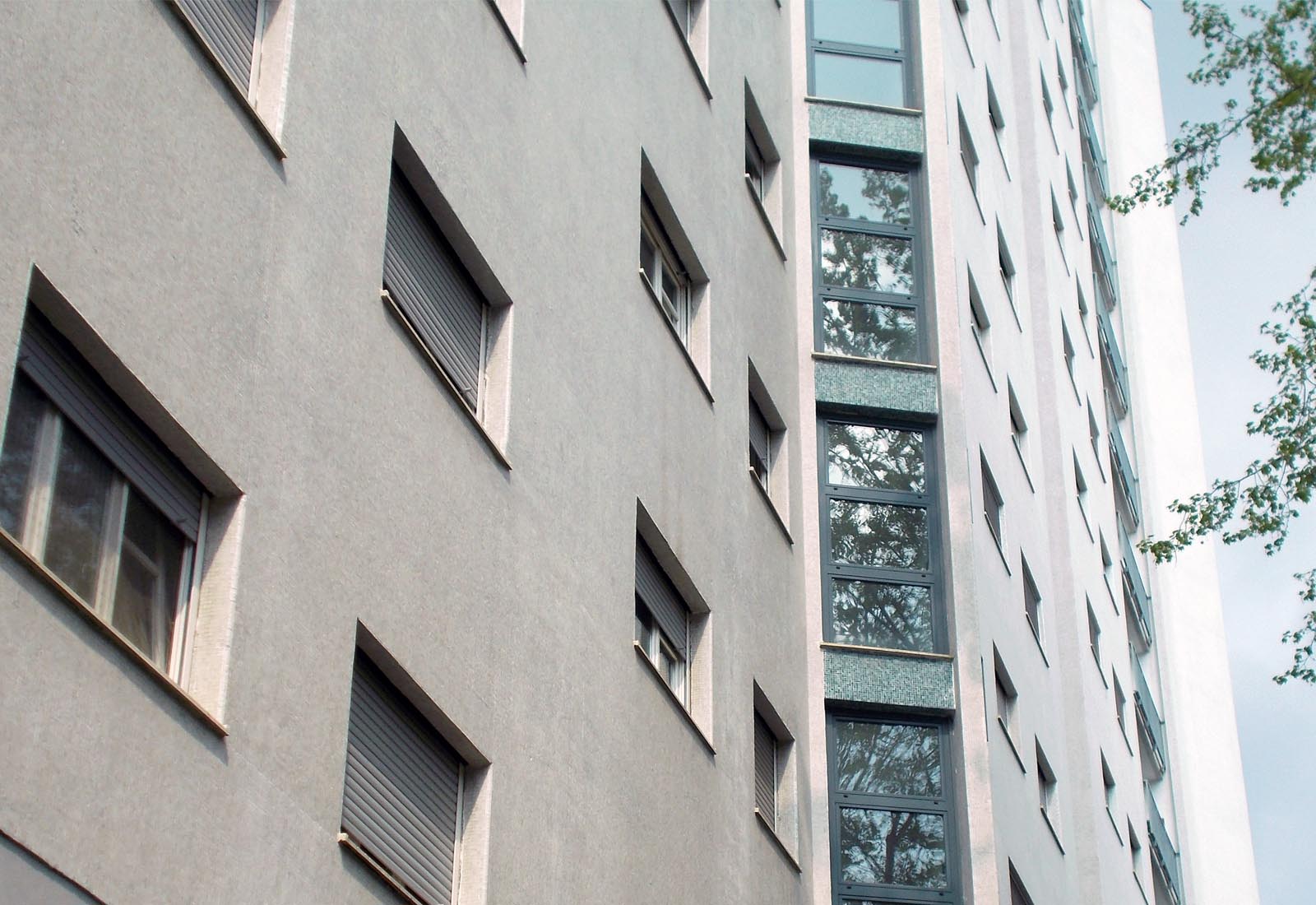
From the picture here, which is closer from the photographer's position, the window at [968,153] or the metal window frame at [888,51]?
the metal window frame at [888,51]

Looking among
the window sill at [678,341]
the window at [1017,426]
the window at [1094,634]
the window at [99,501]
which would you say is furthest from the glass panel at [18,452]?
the window at [1094,634]

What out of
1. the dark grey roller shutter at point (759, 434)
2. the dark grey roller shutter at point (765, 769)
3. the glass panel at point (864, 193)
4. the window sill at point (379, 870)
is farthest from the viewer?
the glass panel at point (864, 193)

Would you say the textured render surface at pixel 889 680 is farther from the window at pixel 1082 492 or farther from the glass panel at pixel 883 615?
the window at pixel 1082 492

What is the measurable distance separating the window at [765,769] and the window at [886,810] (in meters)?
1.66

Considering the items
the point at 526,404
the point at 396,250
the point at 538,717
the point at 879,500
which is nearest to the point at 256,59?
the point at 396,250

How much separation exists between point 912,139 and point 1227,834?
97.8ft

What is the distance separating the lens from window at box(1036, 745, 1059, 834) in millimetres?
24078

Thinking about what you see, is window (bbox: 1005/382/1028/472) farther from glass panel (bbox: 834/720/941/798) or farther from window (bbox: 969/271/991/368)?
glass panel (bbox: 834/720/941/798)

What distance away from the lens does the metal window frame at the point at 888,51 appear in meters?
22.9

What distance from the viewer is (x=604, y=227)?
13867 millimetres

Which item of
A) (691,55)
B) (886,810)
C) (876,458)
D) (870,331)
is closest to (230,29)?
(691,55)

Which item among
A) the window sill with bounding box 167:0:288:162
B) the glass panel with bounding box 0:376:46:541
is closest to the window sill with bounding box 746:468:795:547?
the window sill with bounding box 167:0:288:162

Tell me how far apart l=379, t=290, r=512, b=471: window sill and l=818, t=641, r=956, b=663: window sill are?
828 centimetres

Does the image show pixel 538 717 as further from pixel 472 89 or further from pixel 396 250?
pixel 472 89
